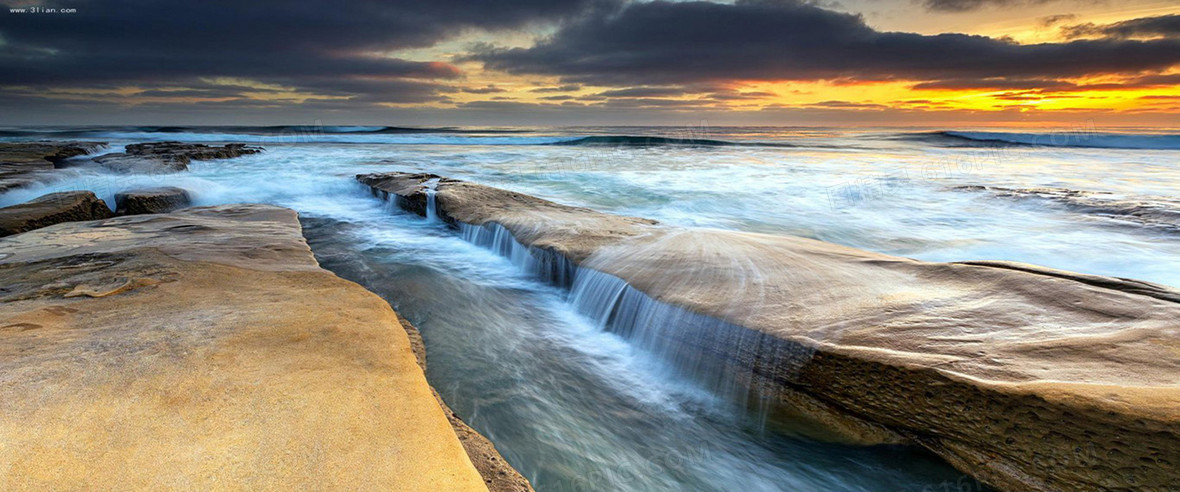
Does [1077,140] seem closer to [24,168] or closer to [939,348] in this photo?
[939,348]

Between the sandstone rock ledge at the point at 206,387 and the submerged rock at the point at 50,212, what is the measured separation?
6.81 feet

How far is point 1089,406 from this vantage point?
159 centimetres

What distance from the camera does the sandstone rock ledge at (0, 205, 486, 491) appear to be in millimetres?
1399

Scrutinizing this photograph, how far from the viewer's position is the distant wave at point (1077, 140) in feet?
81.4

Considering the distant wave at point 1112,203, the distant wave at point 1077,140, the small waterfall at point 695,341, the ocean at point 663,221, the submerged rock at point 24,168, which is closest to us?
the ocean at point 663,221

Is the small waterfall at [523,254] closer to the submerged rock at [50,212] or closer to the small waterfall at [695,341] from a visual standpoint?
the small waterfall at [695,341]

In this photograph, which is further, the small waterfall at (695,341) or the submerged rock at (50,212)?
the submerged rock at (50,212)

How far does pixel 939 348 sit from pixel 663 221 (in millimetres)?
4949

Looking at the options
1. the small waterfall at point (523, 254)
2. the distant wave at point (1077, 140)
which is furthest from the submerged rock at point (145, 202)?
the distant wave at point (1077, 140)

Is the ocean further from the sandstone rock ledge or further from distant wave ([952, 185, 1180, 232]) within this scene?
the sandstone rock ledge

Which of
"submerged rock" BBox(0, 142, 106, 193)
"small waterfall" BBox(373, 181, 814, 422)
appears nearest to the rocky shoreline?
"small waterfall" BBox(373, 181, 814, 422)

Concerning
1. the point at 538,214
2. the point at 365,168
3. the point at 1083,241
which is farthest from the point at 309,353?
the point at 365,168

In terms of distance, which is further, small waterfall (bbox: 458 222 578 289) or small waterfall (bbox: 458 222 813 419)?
small waterfall (bbox: 458 222 578 289)

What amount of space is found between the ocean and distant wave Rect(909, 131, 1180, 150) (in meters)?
16.5
